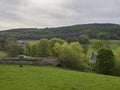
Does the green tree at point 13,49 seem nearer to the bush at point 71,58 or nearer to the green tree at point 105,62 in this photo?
the bush at point 71,58

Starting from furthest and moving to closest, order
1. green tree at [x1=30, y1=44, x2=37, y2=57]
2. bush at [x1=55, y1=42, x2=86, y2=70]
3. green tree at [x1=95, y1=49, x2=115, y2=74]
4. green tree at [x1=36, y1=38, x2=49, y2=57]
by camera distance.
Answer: green tree at [x1=30, y1=44, x2=37, y2=57] < green tree at [x1=36, y1=38, x2=49, y2=57] < bush at [x1=55, y1=42, x2=86, y2=70] < green tree at [x1=95, y1=49, x2=115, y2=74]

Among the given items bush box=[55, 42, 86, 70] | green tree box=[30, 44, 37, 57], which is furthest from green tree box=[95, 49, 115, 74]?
green tree box=[30, 44, 37, 57]

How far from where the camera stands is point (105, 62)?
61.5m

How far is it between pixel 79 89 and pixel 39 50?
7369 centimetres

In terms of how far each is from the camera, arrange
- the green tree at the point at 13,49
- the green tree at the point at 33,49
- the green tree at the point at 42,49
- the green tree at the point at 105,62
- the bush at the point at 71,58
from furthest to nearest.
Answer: the green tree at the point at 33,49
the green tree at the point at 13,49
the green tree at the point at 42,49
the bush at the point at 71,58
the green tree at the point at 105,62

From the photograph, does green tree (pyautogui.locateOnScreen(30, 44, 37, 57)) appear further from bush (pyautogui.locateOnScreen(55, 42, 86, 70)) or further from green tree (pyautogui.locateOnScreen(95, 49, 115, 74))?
green tree (pyautogui.locateOnScreen(95, 49, 115, 74))

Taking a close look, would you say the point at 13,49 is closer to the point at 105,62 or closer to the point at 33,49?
the point at 33,49

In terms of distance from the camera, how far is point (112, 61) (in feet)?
202

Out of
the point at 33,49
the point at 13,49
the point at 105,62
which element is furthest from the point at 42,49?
the point at 105,62

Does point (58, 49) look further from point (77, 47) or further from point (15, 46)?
point (15, 46)

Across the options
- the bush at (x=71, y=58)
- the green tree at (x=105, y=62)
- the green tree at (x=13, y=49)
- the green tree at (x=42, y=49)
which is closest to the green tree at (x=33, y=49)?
the green tree at (x=42, y=49)

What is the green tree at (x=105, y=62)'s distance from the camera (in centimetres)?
6159

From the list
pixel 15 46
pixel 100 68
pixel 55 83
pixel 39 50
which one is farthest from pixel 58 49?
pixel 55 83

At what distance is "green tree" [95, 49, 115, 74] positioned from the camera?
6159cm
